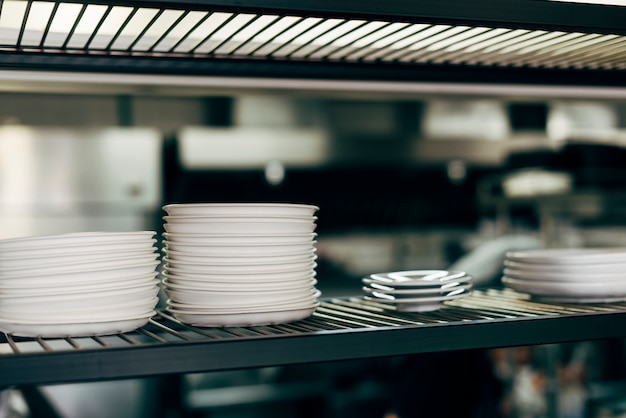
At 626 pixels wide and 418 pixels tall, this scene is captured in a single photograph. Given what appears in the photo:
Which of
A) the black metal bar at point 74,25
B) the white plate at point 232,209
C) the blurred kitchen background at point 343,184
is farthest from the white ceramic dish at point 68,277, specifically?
the blurred kitchen background at point 343,184

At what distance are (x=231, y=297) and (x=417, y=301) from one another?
0.28 m

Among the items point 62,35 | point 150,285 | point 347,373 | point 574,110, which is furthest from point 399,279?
point 574,110

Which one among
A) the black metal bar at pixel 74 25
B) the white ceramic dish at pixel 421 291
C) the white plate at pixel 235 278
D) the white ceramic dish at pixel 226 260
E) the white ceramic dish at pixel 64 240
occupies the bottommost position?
the white ceramic dish at pixel 421 291

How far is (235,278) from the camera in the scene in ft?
2.98

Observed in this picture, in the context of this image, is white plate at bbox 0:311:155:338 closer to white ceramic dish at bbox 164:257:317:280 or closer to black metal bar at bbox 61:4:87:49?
white ceramic dish at bbox 164:257:317:280

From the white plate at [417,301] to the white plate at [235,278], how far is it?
16 centimetres

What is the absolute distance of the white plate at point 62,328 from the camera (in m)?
0.85

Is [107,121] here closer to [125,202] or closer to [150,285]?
[125,202]

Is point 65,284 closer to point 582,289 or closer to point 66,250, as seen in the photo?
point 66,250

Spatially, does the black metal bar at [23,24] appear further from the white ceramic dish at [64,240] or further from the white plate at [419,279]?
the white plate at [419,279]

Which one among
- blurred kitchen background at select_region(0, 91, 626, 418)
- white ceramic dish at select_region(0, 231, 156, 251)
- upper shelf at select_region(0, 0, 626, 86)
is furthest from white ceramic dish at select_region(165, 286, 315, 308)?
blurred kitchen background at select_region(0, 91, 626, 418)

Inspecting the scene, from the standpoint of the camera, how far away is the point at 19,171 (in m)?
2.47

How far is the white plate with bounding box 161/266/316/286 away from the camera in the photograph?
35.9 inches

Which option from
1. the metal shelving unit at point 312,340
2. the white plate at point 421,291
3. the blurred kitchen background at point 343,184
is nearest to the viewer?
the metal shelving unit at point 312,340
